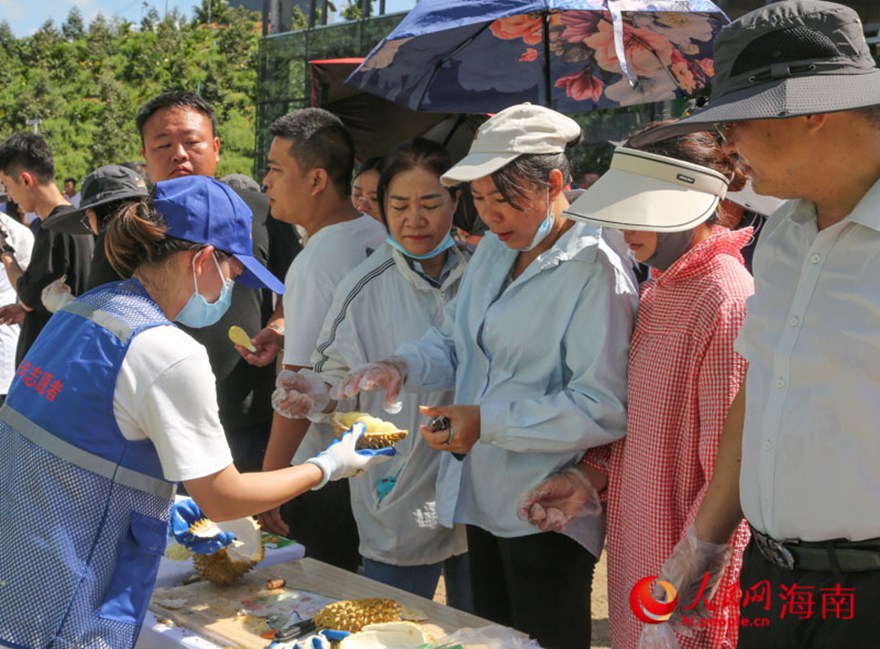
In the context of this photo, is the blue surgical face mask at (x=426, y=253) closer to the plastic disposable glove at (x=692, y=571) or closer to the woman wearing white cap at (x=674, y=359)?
the woman wearing white cap at (x=674, y=359)

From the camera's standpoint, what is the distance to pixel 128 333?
1632mm

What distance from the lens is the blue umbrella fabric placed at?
3061mm

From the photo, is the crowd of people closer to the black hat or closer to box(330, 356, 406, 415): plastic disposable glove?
box(330, 356, 406, 415): plastic disposable glove

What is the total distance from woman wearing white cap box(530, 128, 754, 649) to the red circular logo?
0.18 metres

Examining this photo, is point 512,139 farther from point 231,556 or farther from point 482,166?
point 231,556

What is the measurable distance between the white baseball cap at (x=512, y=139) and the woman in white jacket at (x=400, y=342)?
0.36 m

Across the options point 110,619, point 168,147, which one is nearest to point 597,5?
point 168,147

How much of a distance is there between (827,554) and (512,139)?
47.5 inches

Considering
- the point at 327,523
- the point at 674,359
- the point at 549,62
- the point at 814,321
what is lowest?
the point at 327,523

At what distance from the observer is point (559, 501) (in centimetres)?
209

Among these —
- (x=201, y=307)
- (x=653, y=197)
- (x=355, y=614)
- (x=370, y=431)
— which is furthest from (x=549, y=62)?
(x=355, y=614)

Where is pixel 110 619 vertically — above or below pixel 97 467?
below

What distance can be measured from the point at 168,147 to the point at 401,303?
1.28m

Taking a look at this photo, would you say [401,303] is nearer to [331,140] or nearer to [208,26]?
[331,140]
